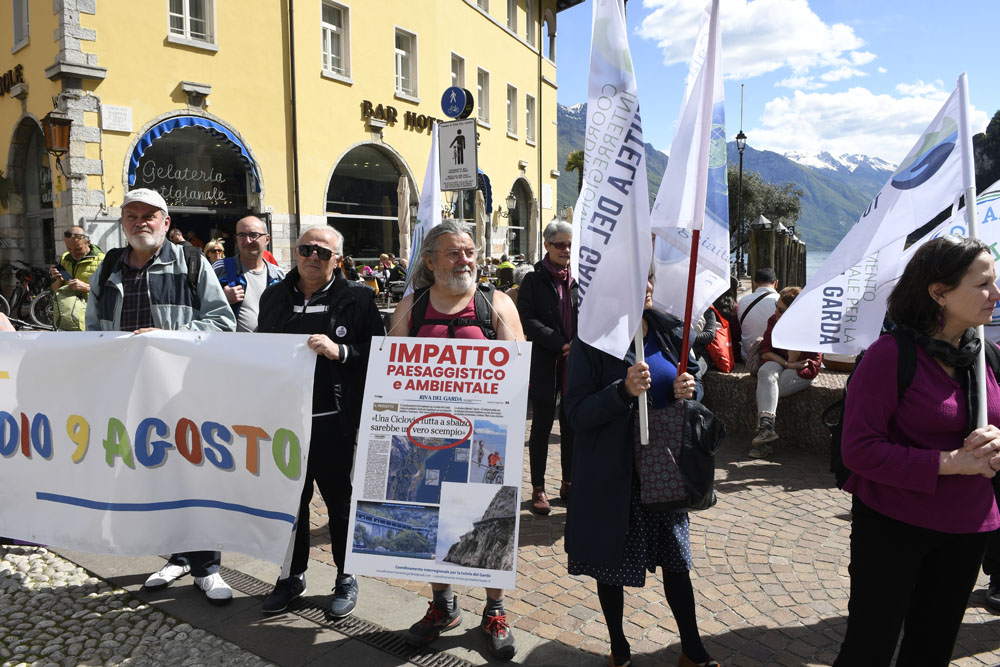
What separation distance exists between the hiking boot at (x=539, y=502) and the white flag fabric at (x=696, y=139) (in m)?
2.67

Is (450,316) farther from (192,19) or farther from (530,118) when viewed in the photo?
(530,118)

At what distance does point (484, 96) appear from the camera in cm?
2419

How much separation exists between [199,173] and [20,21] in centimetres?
458

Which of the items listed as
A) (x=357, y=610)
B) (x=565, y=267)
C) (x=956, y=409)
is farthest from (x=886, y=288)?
(x=357, y=610)

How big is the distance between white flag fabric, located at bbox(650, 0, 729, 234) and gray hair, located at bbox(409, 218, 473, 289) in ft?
3.17

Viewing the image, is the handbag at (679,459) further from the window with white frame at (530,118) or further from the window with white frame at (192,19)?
the window with white frame at (530,118)

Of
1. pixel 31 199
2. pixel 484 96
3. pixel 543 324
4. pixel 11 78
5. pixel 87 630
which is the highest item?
pixel 484 96

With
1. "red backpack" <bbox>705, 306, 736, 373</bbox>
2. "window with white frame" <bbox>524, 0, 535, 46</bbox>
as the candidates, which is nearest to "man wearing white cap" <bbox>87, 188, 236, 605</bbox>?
"red backpack" <bbox>705, 306, 736, 373</bbox>

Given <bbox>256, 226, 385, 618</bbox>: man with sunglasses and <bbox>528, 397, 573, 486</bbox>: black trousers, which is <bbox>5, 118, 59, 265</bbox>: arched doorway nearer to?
<bbox>528, 397, 573, 486</bbox>: black trousers

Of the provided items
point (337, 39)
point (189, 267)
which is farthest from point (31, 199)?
point (189, 267)

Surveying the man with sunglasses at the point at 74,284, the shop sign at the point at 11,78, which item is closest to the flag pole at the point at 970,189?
the man with sunglasses at the point at 74,284

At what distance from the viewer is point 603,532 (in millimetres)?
2730

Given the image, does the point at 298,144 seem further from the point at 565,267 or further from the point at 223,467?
the point at 223,467

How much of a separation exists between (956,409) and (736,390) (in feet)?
15.4
